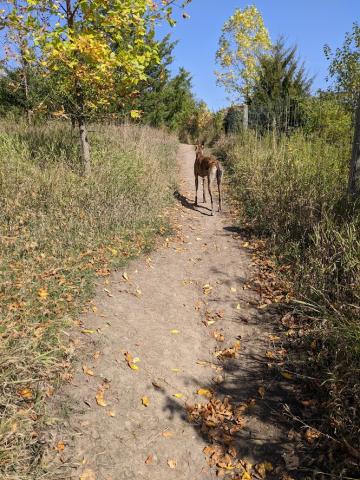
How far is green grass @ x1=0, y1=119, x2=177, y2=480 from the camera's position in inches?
114

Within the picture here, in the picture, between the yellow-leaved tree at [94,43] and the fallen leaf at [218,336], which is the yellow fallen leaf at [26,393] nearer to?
the fallen leaf at [218,336]

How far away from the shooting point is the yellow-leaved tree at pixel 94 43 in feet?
16.7

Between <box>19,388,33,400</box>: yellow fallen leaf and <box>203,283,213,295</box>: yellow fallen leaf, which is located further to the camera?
<box>203,283,213,295</box>: yellow fallen leaf

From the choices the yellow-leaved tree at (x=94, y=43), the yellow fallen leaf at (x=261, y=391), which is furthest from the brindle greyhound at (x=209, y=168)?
the yellow fallen leaf at (x=261, y=391)

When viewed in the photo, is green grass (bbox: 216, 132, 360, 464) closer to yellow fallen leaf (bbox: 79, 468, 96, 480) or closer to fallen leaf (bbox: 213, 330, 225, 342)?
fallen leaf (bbox: 213, 330, 225, 342)

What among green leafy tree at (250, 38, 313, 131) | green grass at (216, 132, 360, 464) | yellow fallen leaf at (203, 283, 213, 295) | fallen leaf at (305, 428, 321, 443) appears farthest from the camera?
green leafy tree at (250, 38, 313, 131)

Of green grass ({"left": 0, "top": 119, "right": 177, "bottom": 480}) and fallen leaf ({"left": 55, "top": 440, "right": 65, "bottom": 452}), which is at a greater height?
green grass ({"left": 0, "top": 119, "right": 177, "bottom": 480})

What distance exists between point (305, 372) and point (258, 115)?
38.0 feet

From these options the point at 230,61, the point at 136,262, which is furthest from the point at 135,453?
the point at 230,61

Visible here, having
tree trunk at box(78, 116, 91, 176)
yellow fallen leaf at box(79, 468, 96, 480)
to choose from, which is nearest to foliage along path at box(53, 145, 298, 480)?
yellow fallen leaf at box(79, 468, 96, 480)

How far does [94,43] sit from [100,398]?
179 inches

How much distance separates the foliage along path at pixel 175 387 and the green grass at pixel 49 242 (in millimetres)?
274

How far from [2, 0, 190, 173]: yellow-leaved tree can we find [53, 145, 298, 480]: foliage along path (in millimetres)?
3077

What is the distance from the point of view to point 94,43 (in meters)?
5.07
